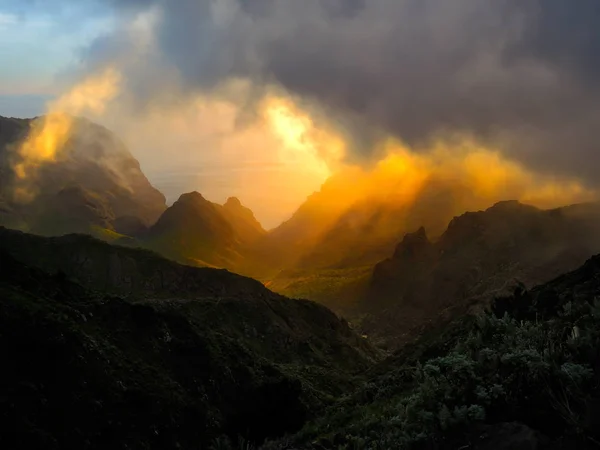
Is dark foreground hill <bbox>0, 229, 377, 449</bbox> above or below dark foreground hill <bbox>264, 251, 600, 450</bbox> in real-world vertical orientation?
below

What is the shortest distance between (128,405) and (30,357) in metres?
8.41

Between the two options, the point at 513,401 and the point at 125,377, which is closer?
the point at 513,401

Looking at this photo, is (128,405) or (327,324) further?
(327,324)

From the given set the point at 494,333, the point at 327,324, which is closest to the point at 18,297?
the point at 494,333

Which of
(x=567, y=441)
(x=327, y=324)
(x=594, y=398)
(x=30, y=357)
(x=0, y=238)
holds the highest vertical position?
(x=0, y=238)

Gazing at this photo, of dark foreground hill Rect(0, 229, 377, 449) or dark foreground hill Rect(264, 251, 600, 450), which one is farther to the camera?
dark foreground hill Rect(0, 229, 377, 449)

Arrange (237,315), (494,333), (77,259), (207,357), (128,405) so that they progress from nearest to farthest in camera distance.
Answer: (494,333) → (128,405) → (207,357) → (237,315) → (77,259)

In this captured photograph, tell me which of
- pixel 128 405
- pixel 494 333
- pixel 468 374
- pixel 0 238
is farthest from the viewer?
pixel 0 238

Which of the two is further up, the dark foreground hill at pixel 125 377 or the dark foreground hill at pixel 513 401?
the dark foreground hill at pixel 513 401

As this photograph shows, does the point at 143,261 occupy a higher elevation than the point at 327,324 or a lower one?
higher

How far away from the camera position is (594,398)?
28.8 feet

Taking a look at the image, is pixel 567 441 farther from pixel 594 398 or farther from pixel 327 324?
pixel 327 324

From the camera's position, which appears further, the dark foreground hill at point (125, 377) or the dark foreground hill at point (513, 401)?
the dark foreground hill at point (125, 377)

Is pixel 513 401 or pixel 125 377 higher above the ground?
pixel 513 401
